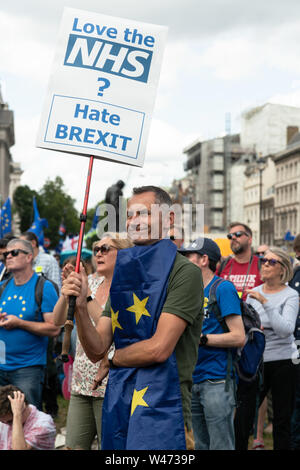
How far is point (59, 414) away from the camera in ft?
28.8

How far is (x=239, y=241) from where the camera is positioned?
25.5 feet

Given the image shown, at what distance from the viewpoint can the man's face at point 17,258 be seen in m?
6.19

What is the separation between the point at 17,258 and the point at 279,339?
2.46 metres

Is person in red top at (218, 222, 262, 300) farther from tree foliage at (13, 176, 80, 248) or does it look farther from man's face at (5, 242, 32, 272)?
tree foliage at (13, 176, 80, 248)

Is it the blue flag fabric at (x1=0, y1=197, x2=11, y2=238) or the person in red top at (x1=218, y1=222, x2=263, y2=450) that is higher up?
the blue flag fabric at (x1=0, y1=197, x2=11, y2=238)

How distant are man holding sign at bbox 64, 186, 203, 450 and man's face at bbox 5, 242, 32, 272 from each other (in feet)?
9.22

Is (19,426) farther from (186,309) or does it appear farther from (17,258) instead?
(186,309)

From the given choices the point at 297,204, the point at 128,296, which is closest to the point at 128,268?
the point at 128,296

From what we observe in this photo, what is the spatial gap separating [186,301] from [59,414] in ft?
19.4

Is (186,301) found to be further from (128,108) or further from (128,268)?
(128,108)

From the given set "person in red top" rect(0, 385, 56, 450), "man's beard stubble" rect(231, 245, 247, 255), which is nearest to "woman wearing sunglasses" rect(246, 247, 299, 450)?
"man's beard stubble" rect(231, 245, 247, 255)

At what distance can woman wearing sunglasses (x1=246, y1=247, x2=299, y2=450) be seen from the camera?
658cm

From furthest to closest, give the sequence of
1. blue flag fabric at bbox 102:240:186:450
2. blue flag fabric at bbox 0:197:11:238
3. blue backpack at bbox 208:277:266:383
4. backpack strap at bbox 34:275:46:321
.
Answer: blue flag fabric at bbox 0:197:11:238, backpack strap at bbox 34:275:46:321, blue backpack at bbox 208:277:266:383, blue flag fabric at bbox 102:240:186:450

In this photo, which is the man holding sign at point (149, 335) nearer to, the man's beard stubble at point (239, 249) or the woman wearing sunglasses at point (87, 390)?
the woman wearing sunglasses at point (87, 390)
